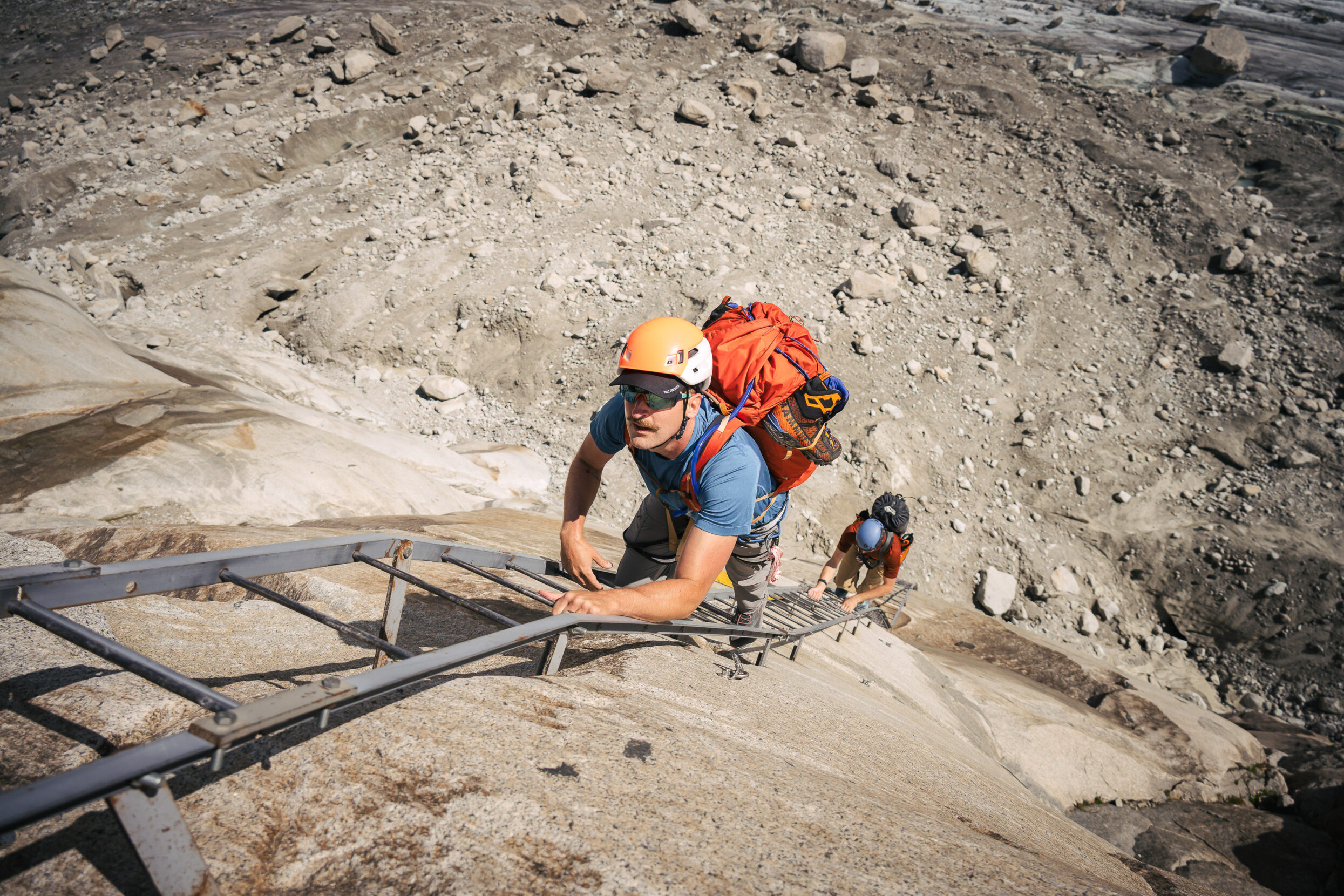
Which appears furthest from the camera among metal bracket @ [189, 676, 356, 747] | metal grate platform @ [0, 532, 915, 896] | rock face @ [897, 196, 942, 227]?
rock face @ [897, 196, 942, 227]

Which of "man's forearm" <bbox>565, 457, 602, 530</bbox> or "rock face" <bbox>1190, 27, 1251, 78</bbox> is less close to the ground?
"rock face" <bbox>1190, 27, 1251, 78</bbox>

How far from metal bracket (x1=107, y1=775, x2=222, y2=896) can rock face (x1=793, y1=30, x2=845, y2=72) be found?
2166 centimetres

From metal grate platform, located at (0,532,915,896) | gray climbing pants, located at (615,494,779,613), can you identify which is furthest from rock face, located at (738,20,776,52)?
metal grate platform, located at (0,532,915,896)

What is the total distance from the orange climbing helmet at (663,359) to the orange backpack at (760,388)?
307mm

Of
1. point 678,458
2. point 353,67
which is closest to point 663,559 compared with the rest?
point 678,458

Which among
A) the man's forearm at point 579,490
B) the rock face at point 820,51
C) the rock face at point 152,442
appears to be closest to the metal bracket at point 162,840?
the man's forearm at point 579,490

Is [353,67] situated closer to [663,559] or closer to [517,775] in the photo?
[663,559]

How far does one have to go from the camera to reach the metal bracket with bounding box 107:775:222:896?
1.33 m

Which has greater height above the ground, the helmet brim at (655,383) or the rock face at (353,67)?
the rock face at (353,67)

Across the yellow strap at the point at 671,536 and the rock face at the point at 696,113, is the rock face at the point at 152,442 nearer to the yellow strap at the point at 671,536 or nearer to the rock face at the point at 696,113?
the yellow strap at the point at 671,536

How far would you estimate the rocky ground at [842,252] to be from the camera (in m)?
12.0

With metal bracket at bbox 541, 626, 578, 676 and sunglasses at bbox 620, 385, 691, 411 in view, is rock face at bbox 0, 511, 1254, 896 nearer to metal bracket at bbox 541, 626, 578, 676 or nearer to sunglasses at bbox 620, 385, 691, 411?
metal bracket at bbox 541, 626, 578, 676

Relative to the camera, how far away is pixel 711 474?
3.05 metres

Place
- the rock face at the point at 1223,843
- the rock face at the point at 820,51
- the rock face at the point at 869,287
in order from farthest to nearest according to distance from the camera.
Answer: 1. the rock face at the point at 820,51
2. the rock face at the point at 869,287
3. the rock face at the point at 1223,843
